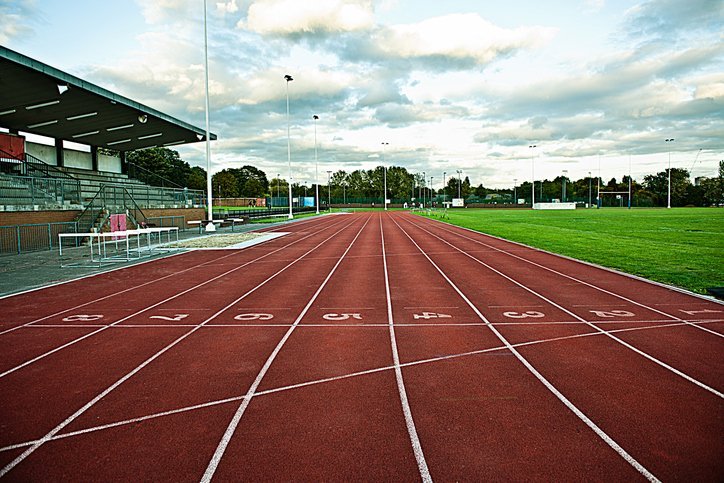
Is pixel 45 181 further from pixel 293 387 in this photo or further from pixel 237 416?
pixel 237 416

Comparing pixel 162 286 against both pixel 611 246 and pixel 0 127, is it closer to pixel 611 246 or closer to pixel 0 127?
pixel 611 246

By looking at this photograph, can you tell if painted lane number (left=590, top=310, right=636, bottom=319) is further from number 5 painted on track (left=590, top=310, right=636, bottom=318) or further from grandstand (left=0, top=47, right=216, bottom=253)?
grandstand (left=0, top=47, right=216, bottom=253)

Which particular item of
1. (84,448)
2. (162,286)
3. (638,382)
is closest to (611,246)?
(638,382)

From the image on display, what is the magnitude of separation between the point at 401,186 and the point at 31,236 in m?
133

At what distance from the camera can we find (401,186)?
485 feet

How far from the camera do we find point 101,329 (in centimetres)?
740

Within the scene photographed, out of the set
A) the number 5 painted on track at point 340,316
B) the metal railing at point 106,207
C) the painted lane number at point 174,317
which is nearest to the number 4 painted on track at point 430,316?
the number 5 painted on track at point 340,316

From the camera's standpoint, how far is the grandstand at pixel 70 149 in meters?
19.7

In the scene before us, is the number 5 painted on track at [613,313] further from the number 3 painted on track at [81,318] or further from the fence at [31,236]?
the fence at [31,236]

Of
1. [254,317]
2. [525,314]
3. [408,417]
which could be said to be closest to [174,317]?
[254,317]

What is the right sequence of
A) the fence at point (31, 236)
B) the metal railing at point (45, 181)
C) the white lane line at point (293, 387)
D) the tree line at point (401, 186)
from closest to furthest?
1. the white lane line at point (293, 387)
2. the fence at point (31, 236)
3. the metal railing at point (45, 181)
4. the tree line at point (401, 186)

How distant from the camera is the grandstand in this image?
19.7 m

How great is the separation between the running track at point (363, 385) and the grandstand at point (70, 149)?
13399 mm

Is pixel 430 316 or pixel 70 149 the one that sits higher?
pixel 70 149
